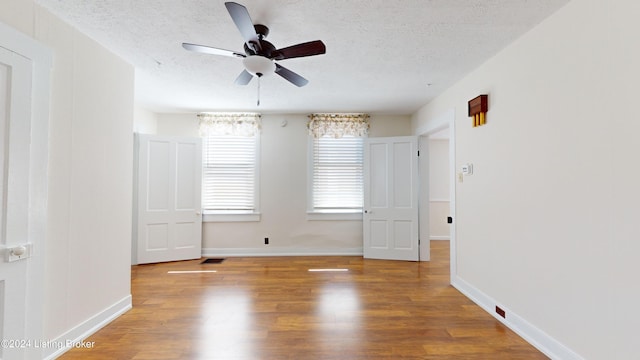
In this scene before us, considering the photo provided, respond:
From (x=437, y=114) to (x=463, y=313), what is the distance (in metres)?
2.60

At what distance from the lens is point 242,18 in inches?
66.6

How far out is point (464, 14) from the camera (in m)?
1.95

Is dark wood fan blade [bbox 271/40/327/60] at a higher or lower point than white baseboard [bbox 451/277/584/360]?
higher

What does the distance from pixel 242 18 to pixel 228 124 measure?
123 inches

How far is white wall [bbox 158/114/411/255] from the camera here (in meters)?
4.65

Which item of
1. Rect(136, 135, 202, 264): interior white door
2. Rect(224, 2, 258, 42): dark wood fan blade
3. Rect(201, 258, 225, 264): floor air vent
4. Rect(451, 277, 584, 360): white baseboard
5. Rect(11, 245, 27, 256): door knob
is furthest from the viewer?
Rect(201, 258, 225, 264): floor air vent

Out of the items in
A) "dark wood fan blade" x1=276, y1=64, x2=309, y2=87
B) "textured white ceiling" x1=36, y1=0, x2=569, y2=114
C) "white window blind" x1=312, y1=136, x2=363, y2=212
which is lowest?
"white window blind" x1=312, y1=136, x2=363, y2=212

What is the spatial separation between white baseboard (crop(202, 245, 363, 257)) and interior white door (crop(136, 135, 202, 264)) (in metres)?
0.37

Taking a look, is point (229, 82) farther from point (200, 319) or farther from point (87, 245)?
point (200, 319)

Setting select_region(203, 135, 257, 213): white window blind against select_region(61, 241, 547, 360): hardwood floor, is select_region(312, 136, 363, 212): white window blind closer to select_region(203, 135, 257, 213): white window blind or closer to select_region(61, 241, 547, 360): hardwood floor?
select_region(203, 135, 257, 213): white window blind

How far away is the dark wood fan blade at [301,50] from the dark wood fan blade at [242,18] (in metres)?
0.23

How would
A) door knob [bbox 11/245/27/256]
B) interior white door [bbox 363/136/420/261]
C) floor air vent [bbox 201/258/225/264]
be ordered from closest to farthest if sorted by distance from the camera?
door knob [bbox 11/245/27/256]
floor air vent [bbox 201/258/225/264]
interior white door [bbox 363/136/420/261]

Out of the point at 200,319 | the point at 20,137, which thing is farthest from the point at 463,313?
the point at 20,137

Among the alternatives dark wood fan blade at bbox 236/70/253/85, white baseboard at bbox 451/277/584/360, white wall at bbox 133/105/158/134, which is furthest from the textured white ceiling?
white baseboard at bbox 451/277/584/360
